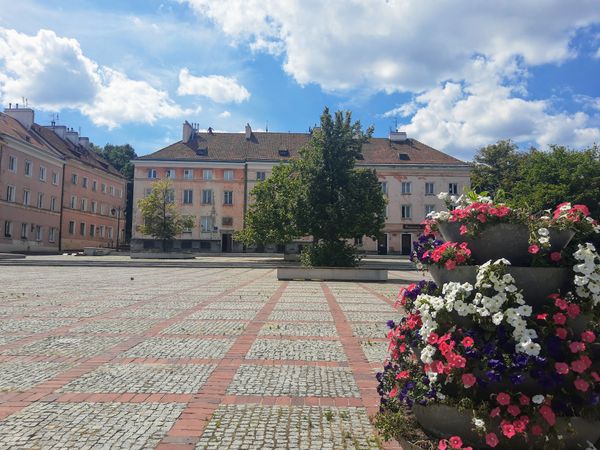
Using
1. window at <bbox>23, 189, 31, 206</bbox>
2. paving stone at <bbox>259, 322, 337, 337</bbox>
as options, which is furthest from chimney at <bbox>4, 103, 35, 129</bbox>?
paving stone at <bbox>259, 322, 337, 337</bbox>

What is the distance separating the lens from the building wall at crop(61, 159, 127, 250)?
2141 inches

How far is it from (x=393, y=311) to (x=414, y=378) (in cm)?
725

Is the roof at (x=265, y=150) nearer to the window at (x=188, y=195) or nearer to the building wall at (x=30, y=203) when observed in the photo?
the window at (x=188, y=195)

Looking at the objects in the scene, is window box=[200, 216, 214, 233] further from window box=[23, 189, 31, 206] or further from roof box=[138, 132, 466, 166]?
window box=[23, 189, 31, 206]

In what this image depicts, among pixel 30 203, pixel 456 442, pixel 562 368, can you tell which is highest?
pixel 30 203

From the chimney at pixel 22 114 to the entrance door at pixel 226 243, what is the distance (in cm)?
2491

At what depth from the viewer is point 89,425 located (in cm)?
365

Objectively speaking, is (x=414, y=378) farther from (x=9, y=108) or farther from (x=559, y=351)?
(x=9, y=108)

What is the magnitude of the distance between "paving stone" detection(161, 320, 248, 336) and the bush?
1373 cm

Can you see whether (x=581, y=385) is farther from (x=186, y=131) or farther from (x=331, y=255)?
(x=186, y=131)

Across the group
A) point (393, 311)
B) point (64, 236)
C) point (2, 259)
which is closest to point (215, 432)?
point (393, 311)

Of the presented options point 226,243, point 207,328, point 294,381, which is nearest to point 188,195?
point 226,243

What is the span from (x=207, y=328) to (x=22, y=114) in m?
55.1

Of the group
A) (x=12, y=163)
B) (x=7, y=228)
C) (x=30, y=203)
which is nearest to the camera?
(x=7, y=228)
